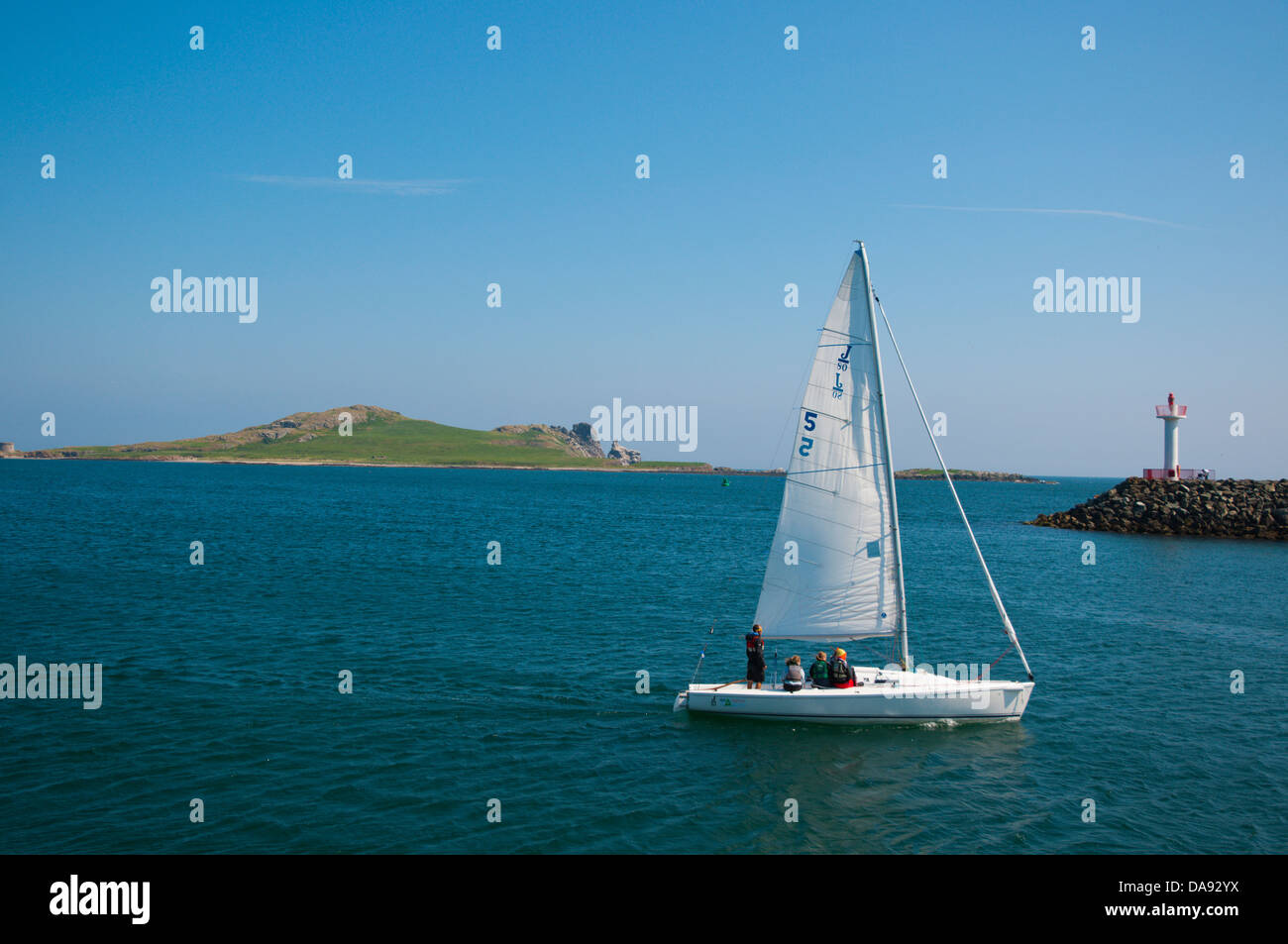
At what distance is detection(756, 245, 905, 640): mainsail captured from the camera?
918 inches

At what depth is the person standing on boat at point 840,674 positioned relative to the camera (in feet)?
77.0

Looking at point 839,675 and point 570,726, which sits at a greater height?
point 839,675

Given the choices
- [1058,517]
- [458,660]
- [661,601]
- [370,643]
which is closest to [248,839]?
[458,660]

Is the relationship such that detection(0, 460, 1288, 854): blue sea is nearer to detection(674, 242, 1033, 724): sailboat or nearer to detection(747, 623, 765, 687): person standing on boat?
detection(674, 242, 1033, 724): sailboat

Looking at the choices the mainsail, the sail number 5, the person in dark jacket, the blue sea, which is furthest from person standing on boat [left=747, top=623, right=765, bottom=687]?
the sail number 5

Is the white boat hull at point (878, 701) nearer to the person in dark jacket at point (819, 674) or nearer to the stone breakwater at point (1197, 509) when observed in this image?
the person in dark jacket at point (819, 674)

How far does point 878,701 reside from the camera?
2319 centimetres

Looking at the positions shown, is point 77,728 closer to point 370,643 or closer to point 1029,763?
point 370,643

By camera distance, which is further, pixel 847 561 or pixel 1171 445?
pixel 1171 445

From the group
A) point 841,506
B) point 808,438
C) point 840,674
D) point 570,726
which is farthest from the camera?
point 841,506

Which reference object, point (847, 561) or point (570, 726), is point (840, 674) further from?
point (570, 726)

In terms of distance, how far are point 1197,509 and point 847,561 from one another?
77.1 m

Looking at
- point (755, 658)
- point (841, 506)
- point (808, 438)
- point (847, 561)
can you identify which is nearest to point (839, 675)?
point (755, 658)

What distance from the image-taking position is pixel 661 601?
142 ft
